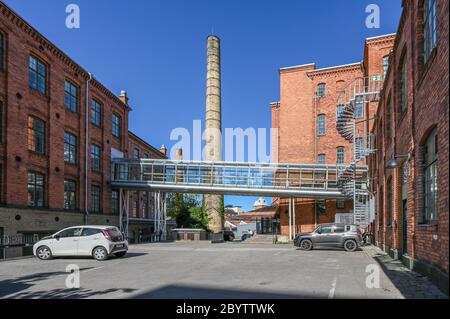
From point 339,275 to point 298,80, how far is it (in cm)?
3198

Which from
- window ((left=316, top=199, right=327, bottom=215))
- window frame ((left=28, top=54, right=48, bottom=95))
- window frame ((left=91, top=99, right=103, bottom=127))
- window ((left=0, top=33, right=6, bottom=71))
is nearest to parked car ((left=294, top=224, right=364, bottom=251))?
window ((left=316, top=199, right=327, bottom=215))

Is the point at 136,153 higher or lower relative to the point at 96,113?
lower

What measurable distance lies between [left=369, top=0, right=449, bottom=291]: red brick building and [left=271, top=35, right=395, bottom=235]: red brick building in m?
19.6

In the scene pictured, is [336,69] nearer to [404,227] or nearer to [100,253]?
[404,227]

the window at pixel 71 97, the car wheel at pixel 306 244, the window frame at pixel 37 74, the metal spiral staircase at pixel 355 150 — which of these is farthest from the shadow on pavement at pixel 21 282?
the metal spiral staircase at pixel 355 150

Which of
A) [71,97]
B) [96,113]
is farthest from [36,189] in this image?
[96,113]

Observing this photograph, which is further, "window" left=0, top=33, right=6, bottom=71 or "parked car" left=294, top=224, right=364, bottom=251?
"parked car" left=294, top=224, right=364, bottom=251

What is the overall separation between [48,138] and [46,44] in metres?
5.53

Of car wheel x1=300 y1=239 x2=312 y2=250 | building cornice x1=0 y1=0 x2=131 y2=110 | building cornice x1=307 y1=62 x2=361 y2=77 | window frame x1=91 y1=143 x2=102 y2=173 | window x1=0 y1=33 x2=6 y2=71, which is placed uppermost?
building cornice x1=307 y1=62 x2=361 y2=77

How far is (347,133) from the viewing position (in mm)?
28594

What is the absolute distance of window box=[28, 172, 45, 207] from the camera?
77.2ft

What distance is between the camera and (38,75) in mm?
24844

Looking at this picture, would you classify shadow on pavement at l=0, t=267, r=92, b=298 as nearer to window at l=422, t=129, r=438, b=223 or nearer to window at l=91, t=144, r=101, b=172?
window at l=422, t=129, r=438, b=223
